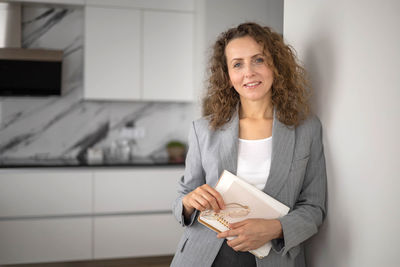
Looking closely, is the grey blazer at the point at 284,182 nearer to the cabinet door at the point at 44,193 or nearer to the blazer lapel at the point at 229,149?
the blazer lapel at the point at 229,149

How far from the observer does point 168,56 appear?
340 centimetres

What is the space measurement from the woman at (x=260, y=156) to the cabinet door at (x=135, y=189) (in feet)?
6.21

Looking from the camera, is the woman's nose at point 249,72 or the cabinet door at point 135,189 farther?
the cabinet door at point 135,189

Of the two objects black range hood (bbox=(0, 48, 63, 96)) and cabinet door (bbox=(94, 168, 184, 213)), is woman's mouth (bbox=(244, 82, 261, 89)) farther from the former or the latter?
black range hood (bbox=(0, 48, 63, 96))

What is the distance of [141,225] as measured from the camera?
9.96 ft

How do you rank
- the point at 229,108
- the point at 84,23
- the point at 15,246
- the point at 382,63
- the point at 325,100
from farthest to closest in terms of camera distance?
1. the point at 84,23
2. the point at 15,246
3. the point at 229,108
4. the point at 325,100
5. the point at 382,63

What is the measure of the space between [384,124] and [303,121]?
31 centimetres

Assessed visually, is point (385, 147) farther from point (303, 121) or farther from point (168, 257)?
point (168, 257)

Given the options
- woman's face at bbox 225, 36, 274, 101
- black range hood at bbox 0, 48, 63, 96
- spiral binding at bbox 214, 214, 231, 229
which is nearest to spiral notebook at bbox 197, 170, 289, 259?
spiral binding at bbox 214, 214, 231, 229

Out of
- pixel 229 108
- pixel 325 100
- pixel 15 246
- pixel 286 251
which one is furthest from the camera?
pixel 15 246

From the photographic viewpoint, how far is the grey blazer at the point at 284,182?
101 centimetres

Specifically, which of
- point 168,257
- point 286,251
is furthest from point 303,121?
point 168,257

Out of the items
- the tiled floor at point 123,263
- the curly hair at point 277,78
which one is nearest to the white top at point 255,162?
the curly hair at point 277,78

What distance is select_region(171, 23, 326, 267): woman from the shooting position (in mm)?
1000
